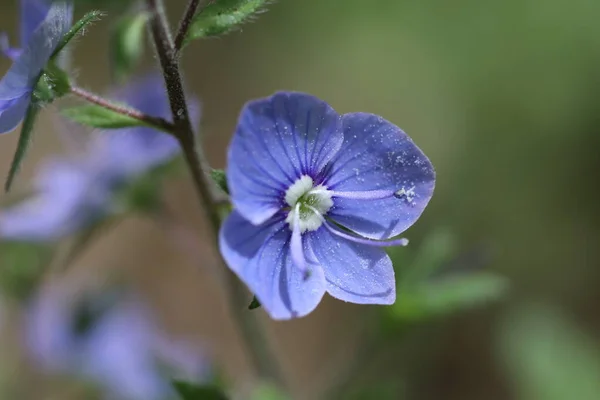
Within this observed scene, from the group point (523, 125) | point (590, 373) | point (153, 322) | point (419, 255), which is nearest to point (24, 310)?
point (153, 322)

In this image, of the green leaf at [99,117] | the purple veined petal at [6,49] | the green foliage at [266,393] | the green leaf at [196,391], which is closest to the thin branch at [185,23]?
the green leaf at [99,117]

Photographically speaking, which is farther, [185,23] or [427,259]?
[427,259]

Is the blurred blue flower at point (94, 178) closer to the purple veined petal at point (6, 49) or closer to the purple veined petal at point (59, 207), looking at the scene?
the purple veined petal at point (59, 207)

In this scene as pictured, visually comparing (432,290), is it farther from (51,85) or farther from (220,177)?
(51,85)

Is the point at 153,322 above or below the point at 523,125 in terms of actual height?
below

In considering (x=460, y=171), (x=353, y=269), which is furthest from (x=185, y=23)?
(x=460, y=171)

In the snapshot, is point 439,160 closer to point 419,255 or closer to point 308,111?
point 419,255
